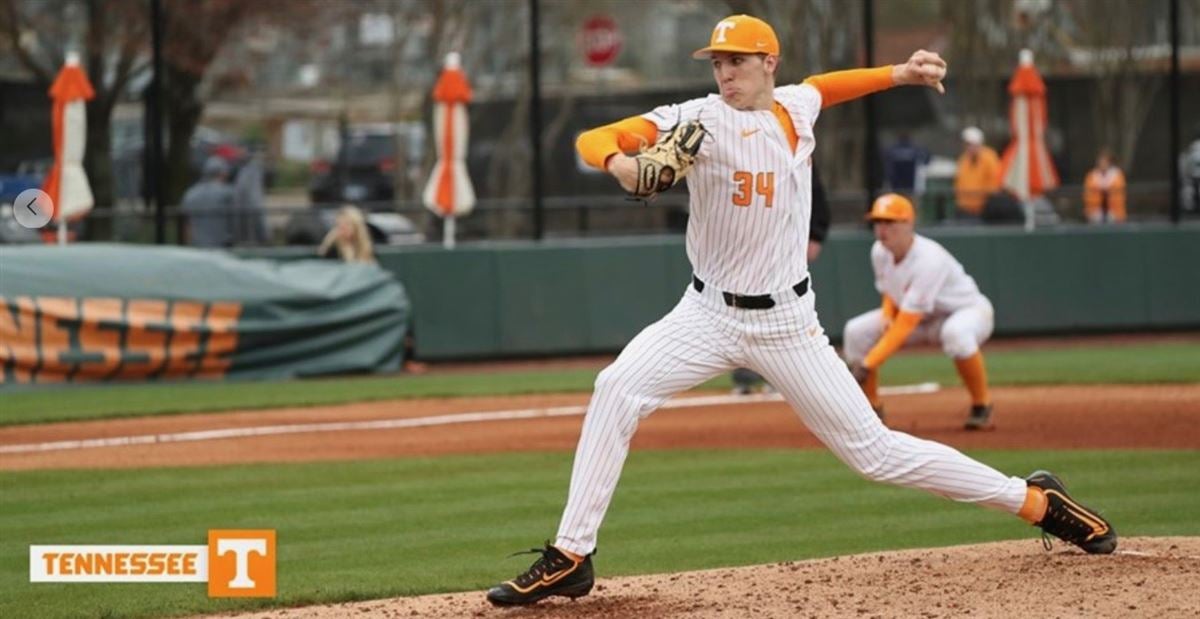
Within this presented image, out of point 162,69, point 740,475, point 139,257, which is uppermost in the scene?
point 162,69

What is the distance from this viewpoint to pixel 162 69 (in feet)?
65.3

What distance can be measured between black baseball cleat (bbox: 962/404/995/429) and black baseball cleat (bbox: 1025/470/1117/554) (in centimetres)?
509

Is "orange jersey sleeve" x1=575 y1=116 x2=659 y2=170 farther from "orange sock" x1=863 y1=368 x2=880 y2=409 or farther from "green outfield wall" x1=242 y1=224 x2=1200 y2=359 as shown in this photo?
"green outfield wall" x1=242 y1=224 x2=1200 y2=359

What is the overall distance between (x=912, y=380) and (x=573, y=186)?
8257 millimetres

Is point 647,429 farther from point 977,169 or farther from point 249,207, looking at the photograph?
point 977,169

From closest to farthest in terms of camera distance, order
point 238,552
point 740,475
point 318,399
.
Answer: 1. point 238,552
2. point 740,475
3. point 318,399

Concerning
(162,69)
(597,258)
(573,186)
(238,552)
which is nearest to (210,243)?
(162,69)

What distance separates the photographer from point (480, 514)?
997cm

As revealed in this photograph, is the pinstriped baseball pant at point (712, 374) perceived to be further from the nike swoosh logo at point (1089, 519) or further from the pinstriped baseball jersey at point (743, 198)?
the nike swoosh logo at point (1089, 519)

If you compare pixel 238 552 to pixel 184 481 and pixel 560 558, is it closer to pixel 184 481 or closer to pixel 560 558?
pixel 560 558

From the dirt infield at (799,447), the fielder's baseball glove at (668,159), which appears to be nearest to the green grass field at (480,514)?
the dirt infield at (799,447)

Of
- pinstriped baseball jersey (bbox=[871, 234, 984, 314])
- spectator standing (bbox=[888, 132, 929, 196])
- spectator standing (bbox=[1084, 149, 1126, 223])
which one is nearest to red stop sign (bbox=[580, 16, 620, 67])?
spectator standing (bbox=[888, 132, 929, 196])

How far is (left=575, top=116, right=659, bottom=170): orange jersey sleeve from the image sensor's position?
22.4 feet

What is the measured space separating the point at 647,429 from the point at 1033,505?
615cm
